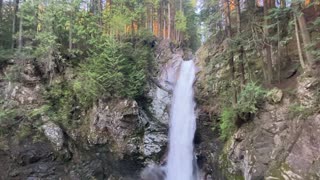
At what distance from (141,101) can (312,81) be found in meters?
8.81

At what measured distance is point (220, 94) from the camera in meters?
14.8

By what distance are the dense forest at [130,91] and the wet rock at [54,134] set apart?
4 cm

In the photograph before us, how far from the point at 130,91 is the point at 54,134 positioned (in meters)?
4.05

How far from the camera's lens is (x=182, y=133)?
→ 50.6 ft

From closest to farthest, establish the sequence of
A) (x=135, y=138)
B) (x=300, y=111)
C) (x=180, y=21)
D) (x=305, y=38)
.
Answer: (x=300, y=111)
(x=305, y=38)
(x=135, y=138)
(x=180, y=21)

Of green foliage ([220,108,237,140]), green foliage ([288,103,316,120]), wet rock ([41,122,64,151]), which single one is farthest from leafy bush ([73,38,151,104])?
green foliage ([288,103,316,120])

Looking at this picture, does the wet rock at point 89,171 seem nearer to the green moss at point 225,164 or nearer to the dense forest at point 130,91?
the dense forest at point 130,91

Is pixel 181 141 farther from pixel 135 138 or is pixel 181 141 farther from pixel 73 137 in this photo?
pixel 73 137

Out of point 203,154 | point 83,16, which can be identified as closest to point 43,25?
point 83,16

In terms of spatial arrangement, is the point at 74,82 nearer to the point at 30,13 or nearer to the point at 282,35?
the point at 30,13

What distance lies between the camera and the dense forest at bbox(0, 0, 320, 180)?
9992 millimetres

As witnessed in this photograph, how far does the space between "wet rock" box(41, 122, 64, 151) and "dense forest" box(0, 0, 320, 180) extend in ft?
0.14


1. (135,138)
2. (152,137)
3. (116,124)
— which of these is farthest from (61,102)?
(152,137)

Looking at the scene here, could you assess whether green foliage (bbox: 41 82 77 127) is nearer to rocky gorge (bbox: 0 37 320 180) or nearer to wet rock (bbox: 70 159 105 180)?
rocky gorge (bbox: 0 37 320 180)
